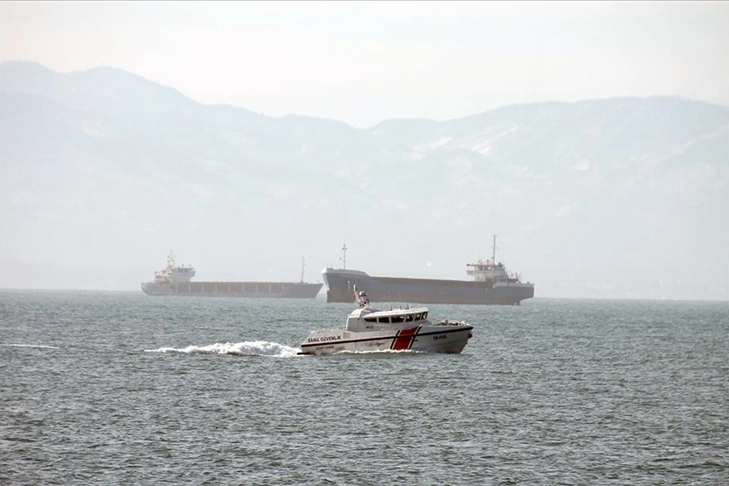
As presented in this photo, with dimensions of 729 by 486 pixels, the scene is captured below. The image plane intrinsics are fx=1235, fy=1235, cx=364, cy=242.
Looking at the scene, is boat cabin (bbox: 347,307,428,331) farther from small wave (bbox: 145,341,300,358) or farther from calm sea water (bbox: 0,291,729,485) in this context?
small wave (bbox: 145,341,300,358)

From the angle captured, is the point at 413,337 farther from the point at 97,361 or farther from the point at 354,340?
the point at 97,361

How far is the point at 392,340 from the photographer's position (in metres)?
90.4

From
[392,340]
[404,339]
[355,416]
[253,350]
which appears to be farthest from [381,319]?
[355,416]

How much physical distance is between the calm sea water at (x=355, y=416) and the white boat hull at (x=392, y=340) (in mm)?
764

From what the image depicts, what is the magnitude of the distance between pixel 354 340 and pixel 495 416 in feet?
91.6

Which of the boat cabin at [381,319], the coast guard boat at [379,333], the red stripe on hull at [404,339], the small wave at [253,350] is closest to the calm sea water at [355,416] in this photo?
the small wave at [253,350]

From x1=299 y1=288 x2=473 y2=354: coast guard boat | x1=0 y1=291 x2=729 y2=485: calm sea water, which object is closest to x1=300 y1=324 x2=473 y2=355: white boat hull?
x1=299 y1=288 x2=473 y2=354: coast guard boat

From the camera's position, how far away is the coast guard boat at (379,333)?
90125 mm

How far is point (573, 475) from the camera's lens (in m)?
48.0

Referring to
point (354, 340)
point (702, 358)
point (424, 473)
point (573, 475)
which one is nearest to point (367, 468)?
point (424, 473)

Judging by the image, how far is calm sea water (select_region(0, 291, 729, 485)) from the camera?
48.5 meters

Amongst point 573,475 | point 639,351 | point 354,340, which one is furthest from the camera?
point 639,351

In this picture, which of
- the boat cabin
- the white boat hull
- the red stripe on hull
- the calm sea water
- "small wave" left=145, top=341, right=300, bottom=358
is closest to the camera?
the calm sea water

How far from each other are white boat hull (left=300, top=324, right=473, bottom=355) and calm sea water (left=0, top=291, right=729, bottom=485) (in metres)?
0.76
